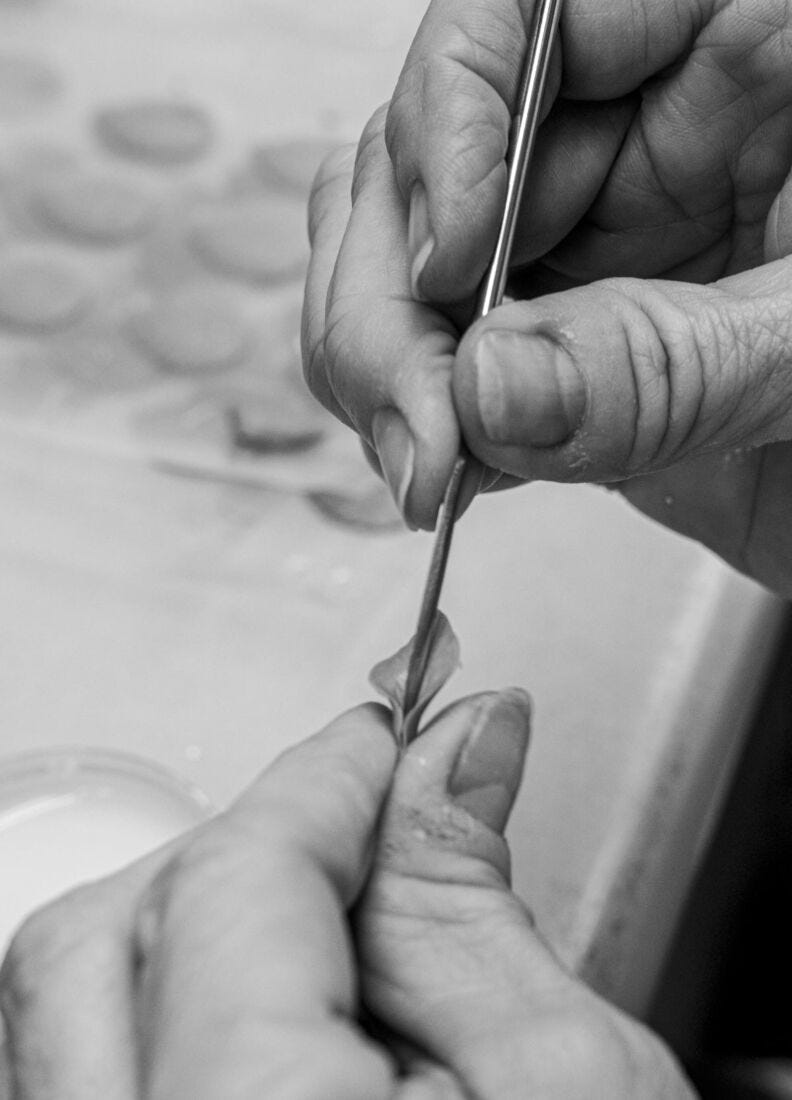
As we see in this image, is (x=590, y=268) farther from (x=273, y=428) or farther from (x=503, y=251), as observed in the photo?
(x=273, y=428)

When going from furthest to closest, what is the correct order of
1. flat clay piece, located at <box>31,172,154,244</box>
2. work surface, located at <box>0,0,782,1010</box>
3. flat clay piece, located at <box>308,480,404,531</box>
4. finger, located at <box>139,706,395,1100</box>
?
flat clay piece, located at <box>31,172,154,244</box> → flat clay piece, located at <box>308,480,404,531</box> → work surface, located at <box>0,0,782,1010</box> → finger, located at <box>139,706,395,1100</box>

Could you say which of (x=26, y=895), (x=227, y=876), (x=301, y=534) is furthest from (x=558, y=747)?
(x=227, y=876)

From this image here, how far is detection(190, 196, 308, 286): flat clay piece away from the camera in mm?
1194

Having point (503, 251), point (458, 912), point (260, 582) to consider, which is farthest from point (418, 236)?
point (260, 582)

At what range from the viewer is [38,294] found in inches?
45.7

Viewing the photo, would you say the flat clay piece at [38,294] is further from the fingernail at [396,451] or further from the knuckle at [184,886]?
the knuckle at [184,886]

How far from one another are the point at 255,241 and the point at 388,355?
67 centimetres

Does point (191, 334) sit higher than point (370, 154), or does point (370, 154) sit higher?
point (370, 154)

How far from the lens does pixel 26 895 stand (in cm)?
78

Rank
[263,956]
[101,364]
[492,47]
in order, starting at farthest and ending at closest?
[101,364] < [492,47] < [263,956]

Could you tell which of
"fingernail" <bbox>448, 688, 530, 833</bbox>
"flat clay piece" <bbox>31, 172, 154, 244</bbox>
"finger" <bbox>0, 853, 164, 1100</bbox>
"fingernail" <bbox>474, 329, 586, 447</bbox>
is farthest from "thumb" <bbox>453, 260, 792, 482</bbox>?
"flat clay piece" <bbox>31, 172, 154, 244</bbox>

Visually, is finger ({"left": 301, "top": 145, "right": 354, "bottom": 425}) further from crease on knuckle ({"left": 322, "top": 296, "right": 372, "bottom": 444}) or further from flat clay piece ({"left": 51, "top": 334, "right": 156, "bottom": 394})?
flat clay piece ({"left": 51, "top": 334, "right": 156, "bottom": 394})

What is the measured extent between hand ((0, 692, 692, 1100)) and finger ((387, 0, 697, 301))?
8.0 inches

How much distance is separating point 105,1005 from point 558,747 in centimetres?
51
